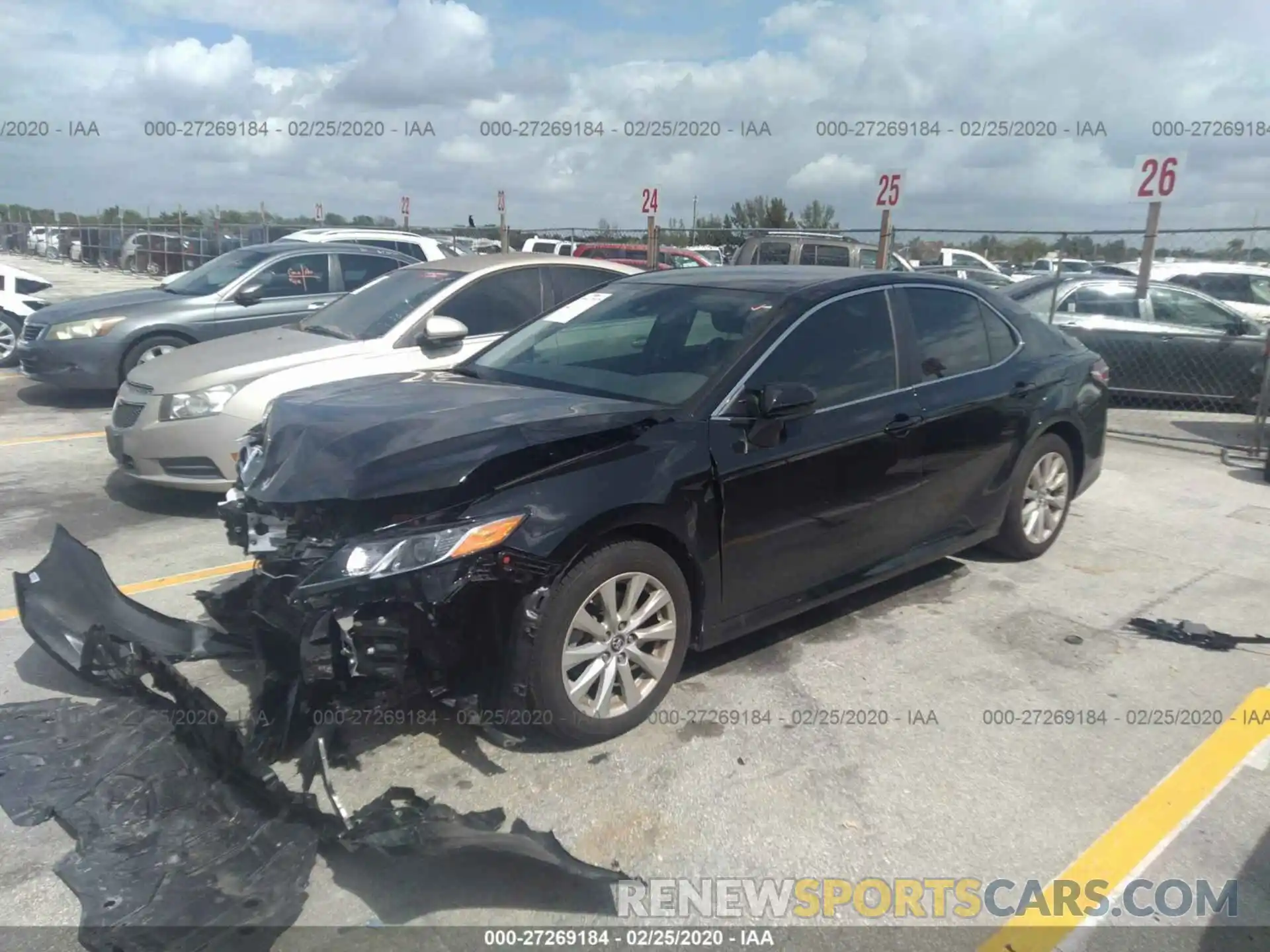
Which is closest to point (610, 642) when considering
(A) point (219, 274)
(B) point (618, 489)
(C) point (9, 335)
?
(B) point (618, 489)

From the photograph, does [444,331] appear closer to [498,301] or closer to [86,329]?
[498,301]

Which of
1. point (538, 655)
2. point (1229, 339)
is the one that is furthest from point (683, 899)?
point (1229, 339)

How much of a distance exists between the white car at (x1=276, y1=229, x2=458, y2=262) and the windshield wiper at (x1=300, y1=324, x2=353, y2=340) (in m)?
5.01

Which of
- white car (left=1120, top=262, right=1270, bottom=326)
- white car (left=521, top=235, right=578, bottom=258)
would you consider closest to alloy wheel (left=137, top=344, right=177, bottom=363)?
white car (left=1120, top=262, right=1270, bottom=326)

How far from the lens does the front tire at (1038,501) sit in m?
5.53

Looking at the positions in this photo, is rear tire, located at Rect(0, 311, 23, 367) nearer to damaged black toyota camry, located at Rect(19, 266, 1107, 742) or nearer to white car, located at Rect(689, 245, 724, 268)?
damaged black toyota camry, located at Rect(19, 266, 1107, 742)

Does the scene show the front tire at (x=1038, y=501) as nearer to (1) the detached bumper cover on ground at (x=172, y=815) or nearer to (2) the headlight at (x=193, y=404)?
(1) the detached bumper cover on ground at (x=172, y=815)

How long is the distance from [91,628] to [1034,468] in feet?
15.9

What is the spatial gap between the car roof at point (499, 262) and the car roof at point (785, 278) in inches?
81.4

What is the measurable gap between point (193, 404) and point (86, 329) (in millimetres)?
4685

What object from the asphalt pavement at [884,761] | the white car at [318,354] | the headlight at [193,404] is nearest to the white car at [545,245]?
the white car at [318,354]

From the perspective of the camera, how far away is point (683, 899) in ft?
9.56

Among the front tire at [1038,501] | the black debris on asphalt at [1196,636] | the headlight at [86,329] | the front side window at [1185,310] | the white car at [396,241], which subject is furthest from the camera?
the white car at [396,241]

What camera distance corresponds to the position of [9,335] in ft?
41.8
